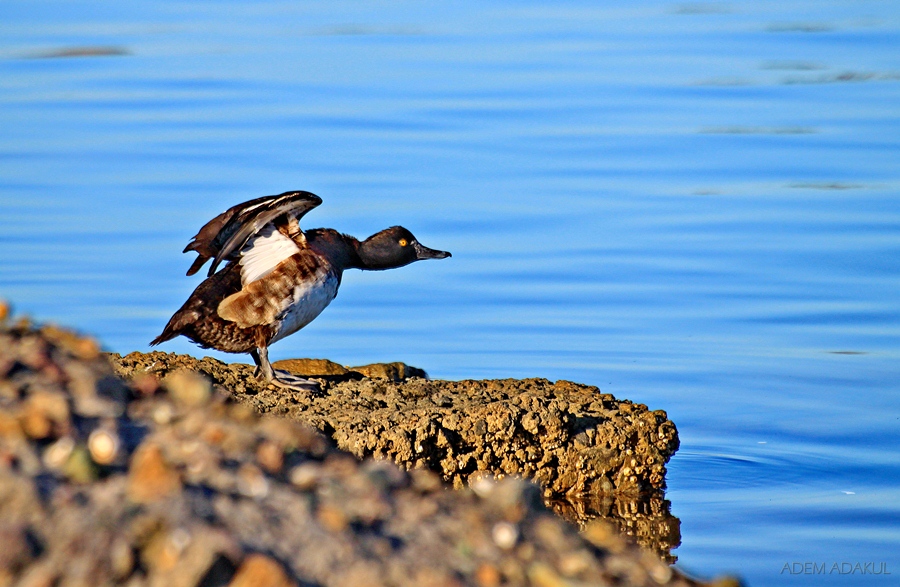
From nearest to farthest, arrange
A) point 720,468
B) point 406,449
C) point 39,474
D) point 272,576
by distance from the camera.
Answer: point 272,576 < point 39,474 < point 406,449 < point 720,468

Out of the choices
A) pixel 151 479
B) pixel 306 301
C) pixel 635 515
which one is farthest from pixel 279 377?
pixel 151 479

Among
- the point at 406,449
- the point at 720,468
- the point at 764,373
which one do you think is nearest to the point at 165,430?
the point at 406,449

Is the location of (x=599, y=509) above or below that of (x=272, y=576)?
above

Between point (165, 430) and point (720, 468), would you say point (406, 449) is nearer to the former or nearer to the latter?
point (720, 468)

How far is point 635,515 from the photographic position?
5.48 meters

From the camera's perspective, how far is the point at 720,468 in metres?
6.41

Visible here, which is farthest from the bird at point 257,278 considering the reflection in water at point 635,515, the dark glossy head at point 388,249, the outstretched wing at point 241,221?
the reflection in water at point 635,515

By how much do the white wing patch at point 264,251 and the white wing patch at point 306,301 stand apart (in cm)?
21

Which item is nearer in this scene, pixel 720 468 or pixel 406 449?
pixel 406 449

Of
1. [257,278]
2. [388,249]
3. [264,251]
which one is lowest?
[257,278]

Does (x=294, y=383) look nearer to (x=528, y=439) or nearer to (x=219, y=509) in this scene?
(x=528, y=439)

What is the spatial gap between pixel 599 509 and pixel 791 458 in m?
1.52

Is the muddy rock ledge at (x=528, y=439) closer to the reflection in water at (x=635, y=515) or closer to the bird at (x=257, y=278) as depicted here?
the reflection in water at (x=635, y=515)

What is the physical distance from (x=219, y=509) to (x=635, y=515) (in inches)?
138
